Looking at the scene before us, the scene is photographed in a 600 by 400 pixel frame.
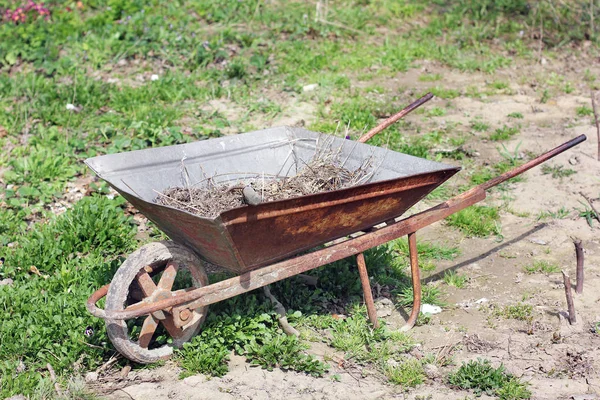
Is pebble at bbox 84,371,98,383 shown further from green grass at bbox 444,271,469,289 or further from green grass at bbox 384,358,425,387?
green grass at bbox 444,271,469,289

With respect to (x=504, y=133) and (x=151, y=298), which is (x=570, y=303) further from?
(x=504, y=133)

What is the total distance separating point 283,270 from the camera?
3.88 meters

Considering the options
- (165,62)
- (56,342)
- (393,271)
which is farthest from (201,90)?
(56,342)

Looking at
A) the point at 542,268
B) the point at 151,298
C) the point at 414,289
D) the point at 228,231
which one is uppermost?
the point at 228,231

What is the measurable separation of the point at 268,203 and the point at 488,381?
1514mm

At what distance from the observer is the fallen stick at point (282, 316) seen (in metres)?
4.21

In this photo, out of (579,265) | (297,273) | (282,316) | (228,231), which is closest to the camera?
(228,231)

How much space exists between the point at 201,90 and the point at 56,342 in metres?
3.82

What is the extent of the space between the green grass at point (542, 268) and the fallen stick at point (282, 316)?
6.04ft

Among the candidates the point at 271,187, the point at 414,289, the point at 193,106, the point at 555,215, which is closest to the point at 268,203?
the point at 271,187

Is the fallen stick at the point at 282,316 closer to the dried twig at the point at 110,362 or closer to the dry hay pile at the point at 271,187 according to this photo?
the dry hay pile at the point at 271,187

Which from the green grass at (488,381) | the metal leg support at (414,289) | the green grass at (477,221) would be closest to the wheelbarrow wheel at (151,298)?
the metal leg support at (414,289)

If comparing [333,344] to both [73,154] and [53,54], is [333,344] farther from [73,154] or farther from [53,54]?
[53,54]

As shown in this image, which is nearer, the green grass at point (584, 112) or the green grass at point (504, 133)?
the green grass at point (504, 133)
